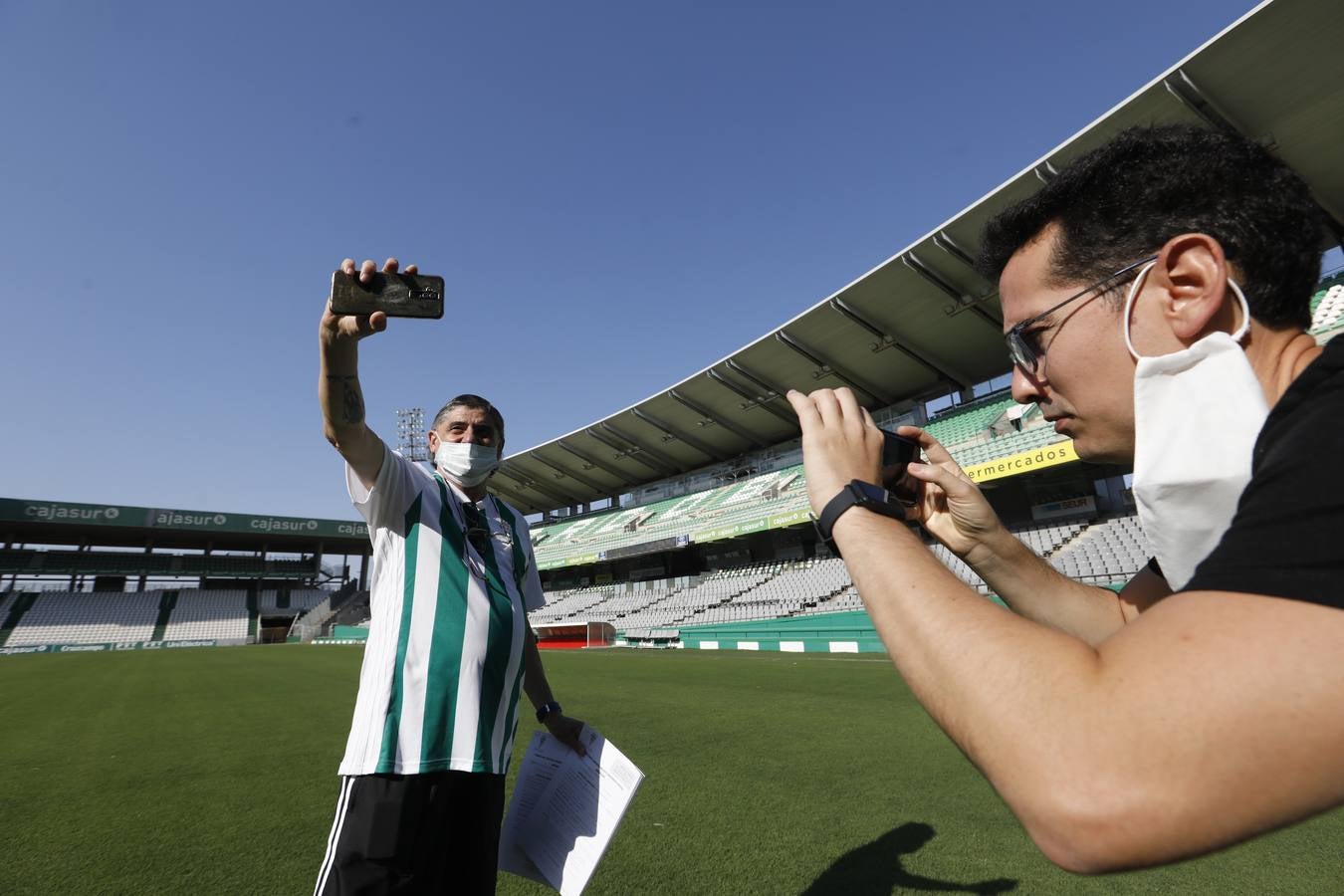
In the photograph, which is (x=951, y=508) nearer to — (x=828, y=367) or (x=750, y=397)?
(x=828, y=367)

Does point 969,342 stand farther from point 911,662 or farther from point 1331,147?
point 911,662

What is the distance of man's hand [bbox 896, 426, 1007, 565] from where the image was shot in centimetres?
155

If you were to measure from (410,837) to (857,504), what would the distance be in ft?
5.40

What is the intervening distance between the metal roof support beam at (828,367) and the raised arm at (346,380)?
77.3 feet

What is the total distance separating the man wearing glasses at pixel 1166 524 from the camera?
611 millimetres

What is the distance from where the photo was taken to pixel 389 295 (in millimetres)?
1610

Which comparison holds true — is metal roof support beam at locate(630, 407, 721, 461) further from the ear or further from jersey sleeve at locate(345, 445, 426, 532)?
the ear

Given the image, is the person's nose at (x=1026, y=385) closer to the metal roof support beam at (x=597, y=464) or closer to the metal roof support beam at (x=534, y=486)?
the metal roof support beam at (x=597, y=464)

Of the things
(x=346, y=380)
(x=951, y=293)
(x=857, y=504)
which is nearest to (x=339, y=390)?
(x=346, y=380)

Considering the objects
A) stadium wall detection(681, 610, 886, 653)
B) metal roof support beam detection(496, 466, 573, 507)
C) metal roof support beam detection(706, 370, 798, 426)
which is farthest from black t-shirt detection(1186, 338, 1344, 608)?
metal roof support beam detection(496, 466, 573, 507)

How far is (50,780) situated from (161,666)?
18489 mm

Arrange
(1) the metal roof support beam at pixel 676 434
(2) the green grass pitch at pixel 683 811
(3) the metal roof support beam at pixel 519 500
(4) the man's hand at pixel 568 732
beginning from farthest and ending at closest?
(3) the metal roof support beam at pixel 519 500
(1) the metal roof support beam at pixel 676 434
(2) the green grass pitch at pixel 683 811
(4) the man's hand at pixel 568 732

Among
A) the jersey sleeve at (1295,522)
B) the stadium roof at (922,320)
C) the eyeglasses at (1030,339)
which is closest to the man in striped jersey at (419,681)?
the eyeglasses at (1030,339)

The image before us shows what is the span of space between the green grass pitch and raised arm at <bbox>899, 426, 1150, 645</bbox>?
200 centimetres
